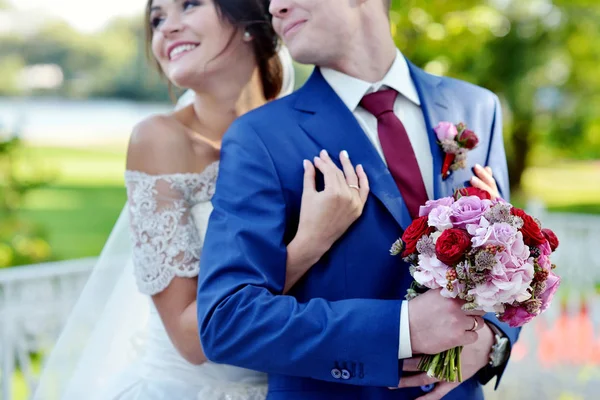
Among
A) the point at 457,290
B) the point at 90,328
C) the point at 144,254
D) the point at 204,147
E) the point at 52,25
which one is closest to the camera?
the point at 457,290

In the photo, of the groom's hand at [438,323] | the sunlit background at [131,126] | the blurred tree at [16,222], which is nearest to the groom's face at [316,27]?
the groom's hand at [438,323]

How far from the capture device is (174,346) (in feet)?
8.04

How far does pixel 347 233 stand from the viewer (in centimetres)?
198

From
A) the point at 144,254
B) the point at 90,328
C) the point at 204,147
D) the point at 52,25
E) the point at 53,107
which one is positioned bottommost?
the point at 53,107

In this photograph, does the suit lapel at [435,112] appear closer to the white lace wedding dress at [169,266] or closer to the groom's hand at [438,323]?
the groom's hand at [438,323]

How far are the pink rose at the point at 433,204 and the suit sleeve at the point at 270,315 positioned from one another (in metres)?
0.24

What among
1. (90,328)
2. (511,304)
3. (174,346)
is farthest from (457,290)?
(90,328)

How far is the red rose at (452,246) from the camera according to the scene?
1.59 metres

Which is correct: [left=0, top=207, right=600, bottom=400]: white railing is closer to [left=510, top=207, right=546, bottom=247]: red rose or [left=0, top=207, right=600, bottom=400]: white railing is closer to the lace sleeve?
the lace sleeve

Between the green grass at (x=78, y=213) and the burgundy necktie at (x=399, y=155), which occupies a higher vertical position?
the burgundy necktie at (x=399, y=155)

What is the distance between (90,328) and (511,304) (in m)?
2.04

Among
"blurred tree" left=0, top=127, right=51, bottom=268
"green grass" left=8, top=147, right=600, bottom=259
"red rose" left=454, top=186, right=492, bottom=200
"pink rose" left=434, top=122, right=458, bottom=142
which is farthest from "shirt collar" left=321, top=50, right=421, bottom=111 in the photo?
"green grass" left=8, top=147, right=600, bottom=259

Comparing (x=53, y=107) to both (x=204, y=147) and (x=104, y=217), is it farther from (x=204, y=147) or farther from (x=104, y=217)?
(x=204, y=147)

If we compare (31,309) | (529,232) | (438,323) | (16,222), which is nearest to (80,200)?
(16,222)
